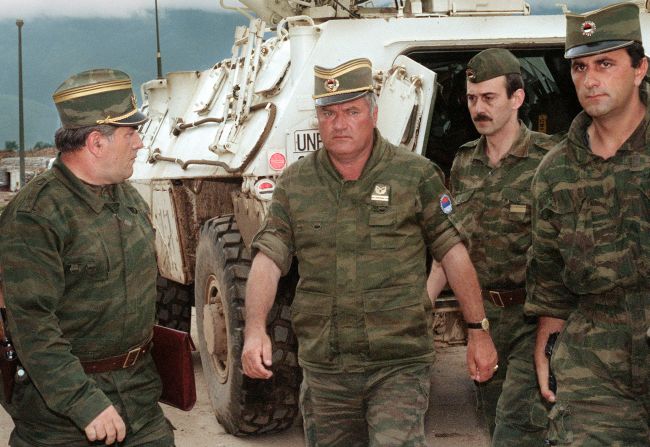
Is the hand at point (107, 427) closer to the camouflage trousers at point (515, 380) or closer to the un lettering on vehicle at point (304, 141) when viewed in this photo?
the camouflage trousers at point (515, 380)

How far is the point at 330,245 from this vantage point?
4141mm

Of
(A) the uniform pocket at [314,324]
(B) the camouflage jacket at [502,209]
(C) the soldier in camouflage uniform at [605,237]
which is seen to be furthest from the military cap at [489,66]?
(A) the uniform pocket at [314,324]

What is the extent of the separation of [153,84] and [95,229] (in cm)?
650

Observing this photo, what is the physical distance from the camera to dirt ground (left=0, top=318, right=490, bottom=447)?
6.47 m

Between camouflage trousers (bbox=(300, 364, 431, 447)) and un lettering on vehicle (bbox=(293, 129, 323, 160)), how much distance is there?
2189 mm

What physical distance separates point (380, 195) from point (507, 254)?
1.06 m

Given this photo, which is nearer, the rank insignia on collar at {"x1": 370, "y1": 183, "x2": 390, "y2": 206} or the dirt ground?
the rank insignia on collar at {"x1": 370, "y1": 183, "x2": 390, "y2": 206}

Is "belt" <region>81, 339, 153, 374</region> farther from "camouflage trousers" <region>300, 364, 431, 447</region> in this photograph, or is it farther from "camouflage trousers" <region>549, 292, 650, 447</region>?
"camouflage trousers" <region>549, 292, 650, 447</region>

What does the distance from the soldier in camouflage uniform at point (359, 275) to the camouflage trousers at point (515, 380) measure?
2.16 feet

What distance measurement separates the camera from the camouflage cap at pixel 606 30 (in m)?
3.64

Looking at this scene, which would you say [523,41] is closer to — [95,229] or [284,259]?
[284,259]

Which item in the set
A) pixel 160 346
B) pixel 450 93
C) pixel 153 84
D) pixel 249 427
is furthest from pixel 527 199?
pixel 153 84

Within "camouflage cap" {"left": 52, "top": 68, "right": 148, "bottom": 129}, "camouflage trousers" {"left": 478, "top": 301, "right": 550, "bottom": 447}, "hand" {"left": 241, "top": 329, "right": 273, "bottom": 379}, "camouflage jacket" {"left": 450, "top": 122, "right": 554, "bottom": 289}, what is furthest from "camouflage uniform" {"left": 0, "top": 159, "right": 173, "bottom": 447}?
"camouflage jacket" {"left": 450, "top": 122, "right": 554, "bottom": 289}

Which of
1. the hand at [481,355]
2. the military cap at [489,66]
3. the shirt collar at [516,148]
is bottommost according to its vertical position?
the hand at [481,355]
